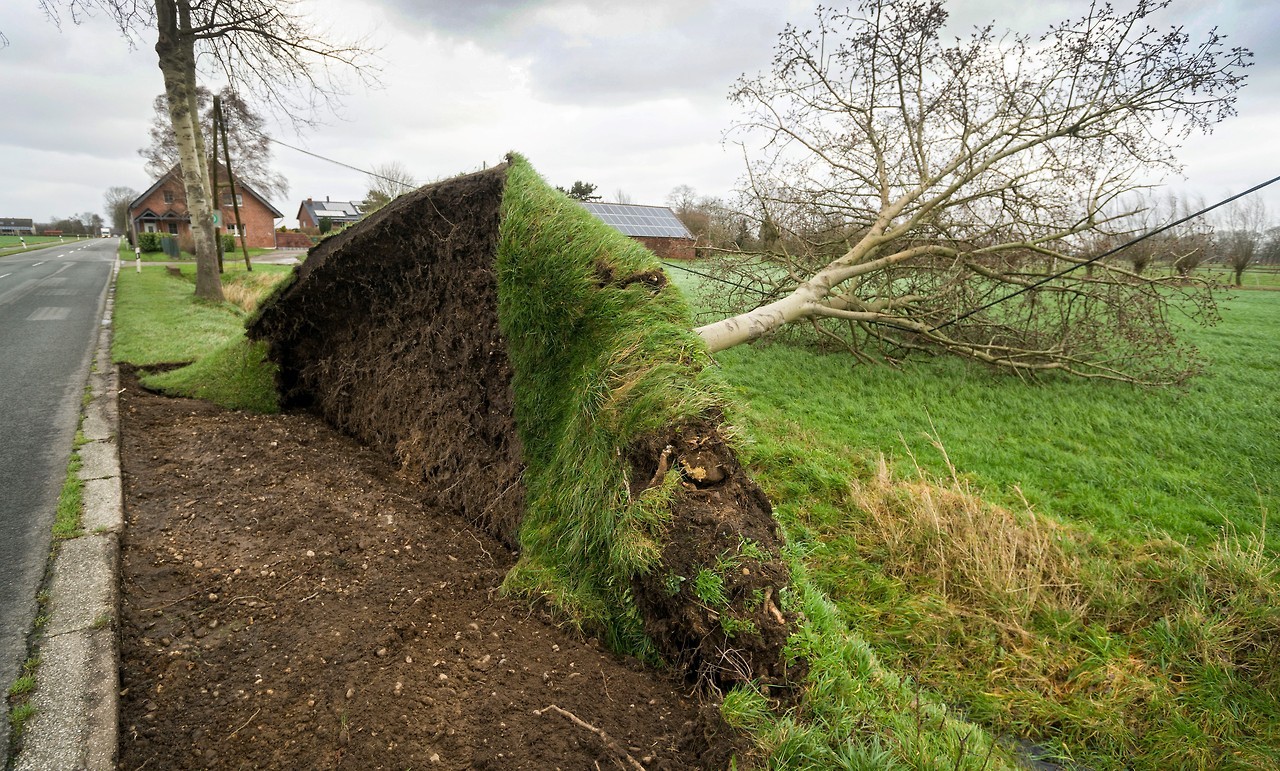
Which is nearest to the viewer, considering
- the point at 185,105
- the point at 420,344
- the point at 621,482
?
the point at 621,482

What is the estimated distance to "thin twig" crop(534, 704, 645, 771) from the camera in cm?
183

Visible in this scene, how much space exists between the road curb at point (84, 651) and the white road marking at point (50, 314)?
1034cm

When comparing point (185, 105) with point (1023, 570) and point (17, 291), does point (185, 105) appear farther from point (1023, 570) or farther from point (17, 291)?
point (1023, 570)

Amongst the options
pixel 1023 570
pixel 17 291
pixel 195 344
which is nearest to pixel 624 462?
pixel 1023 570

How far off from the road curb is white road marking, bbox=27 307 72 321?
10342 mm

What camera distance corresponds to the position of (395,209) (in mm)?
4301

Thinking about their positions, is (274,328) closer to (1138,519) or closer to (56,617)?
(56,617)

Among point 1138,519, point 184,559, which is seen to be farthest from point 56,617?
point 1138,519

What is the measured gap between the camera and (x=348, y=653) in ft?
7.82

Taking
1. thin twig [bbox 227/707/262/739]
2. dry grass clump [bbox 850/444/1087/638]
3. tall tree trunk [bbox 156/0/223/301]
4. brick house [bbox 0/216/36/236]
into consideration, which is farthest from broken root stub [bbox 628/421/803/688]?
brick house [bbox 0/216/36/236]

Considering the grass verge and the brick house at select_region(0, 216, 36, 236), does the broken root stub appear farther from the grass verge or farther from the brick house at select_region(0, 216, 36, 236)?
the brick house at select_region(0, 216, 36, 236)

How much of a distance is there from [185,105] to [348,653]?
14654mm

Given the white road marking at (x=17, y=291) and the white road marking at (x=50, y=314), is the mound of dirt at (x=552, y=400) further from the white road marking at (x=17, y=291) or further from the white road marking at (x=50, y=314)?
the white road marking at (x=17, y=291)

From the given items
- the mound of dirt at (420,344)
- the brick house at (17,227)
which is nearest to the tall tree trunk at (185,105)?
the mound of dirt at (420,344)
